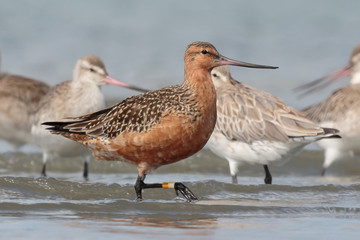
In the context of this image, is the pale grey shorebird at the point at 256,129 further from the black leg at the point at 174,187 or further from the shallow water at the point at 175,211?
the black leg at the point at 174,187

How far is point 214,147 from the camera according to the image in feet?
32.5

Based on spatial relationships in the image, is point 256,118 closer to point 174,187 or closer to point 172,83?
point 174,187

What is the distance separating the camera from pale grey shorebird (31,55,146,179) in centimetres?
1064

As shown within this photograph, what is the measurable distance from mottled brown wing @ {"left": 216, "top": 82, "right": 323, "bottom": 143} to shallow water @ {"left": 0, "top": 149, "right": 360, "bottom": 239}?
742mm

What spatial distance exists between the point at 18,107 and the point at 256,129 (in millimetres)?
4286

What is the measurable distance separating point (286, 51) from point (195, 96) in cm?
1090

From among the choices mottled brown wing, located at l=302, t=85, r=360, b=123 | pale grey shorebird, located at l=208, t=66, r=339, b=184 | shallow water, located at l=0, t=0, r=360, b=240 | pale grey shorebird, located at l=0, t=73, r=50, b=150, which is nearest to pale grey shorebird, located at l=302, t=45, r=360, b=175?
mottled brown wing, located at l=302, t=85, r=360, b=123

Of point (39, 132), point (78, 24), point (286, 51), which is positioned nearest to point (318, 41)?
point (286, 51)

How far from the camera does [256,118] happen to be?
9.73m

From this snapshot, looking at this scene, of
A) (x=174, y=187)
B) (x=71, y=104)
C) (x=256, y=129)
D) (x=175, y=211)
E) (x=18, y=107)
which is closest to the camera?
(x=175, y=211)

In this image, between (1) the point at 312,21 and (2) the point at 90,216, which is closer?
(2) the point at 90,216

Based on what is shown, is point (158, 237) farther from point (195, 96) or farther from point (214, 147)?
point (214, 147)

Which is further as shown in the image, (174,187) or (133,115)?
(174,187)

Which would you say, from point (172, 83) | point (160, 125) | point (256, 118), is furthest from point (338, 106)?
point (172, 83)
